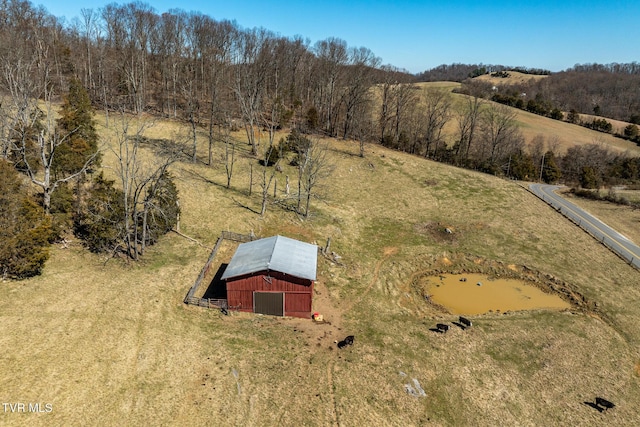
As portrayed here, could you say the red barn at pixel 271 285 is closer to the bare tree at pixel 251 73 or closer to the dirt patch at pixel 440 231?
the dirt patch at pixel 440 231

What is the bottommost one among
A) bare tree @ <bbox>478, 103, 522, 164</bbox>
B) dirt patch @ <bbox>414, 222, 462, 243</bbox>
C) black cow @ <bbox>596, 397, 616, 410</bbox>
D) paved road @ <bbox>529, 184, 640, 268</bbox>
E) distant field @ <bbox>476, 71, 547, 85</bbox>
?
black cow @ <bbox>596, 397, 616, 410</bbox>

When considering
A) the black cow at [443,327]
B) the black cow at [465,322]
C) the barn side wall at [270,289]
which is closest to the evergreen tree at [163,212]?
the barn side wall at [270,289]

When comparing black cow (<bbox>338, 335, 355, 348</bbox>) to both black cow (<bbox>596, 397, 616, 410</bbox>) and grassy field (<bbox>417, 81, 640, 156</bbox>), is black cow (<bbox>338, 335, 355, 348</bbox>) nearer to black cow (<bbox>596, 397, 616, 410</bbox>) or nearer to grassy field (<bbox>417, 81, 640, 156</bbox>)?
black cow (<bbox>596, 397, 616, 410</bbox>)

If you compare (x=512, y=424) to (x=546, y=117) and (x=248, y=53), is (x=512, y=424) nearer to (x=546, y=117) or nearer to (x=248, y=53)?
(x=248, y=53)

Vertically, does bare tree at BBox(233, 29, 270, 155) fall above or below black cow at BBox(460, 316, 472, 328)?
above

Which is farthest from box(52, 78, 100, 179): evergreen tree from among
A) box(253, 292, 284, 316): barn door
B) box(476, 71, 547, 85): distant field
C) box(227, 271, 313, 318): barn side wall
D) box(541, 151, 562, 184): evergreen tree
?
box(476, 71, 547, 85): distant field

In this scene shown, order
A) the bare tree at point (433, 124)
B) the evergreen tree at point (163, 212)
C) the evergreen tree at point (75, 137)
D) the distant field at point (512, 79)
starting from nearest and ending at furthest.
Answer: the evergreen tree at point (163, 212) → the evergreen tree at point (75, 137) → the bare tree at point (433, 124) → the distant field at point (512, 79)

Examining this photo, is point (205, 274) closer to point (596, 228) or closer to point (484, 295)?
point (484, 295)
